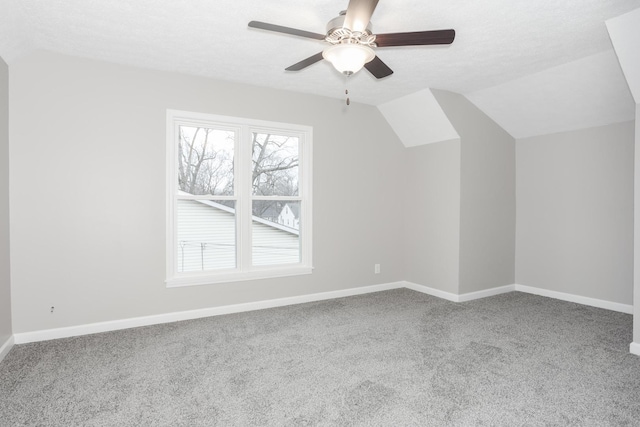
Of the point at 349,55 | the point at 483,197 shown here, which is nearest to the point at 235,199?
the point at 349,55

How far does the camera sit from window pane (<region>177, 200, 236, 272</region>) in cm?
399

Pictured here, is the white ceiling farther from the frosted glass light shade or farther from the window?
the window

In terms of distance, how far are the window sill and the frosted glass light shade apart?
259 cm

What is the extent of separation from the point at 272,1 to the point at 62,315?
3166mm

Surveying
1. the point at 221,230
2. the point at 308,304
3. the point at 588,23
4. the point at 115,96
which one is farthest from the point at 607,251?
the point at 115,96

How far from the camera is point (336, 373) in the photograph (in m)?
2.72

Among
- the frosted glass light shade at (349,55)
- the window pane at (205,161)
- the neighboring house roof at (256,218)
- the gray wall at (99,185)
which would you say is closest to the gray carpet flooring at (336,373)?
the gray wall at (99,185)

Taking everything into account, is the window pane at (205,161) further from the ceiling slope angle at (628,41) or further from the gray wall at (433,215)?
the ceiling slope angle at (628,41)

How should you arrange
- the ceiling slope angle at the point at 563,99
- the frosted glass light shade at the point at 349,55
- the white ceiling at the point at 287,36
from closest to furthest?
1. the frosted glass light shade at the point at 349,55
2. the white ceiling at the point at 287,36
3. the ceiling slope angle at the point at 563,99

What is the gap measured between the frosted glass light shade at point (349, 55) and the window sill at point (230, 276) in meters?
2.59

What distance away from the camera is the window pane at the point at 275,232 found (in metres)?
4.39

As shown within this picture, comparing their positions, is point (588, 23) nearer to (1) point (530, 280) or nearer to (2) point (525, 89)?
(2) point (525, 89)

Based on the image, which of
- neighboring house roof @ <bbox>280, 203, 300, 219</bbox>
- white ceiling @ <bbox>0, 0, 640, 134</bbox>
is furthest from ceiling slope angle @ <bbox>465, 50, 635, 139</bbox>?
neighboring house roof @ <bbox>280, 203, 300, 219</bbox>

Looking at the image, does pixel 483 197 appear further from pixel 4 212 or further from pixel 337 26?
pixel 4 212
